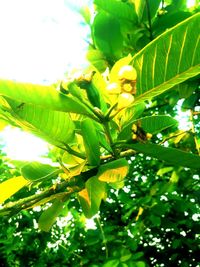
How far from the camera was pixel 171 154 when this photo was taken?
0.72m

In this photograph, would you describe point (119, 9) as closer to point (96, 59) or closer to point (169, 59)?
point (96, 59)

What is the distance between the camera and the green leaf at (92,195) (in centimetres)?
87

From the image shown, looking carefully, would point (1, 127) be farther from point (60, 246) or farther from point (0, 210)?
point (60, 246)

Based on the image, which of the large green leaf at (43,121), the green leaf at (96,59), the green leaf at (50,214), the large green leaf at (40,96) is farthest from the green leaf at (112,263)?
the large green leaf at (40,96)

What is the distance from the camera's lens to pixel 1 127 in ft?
2.88

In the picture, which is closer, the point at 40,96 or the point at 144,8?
the point at 40,96

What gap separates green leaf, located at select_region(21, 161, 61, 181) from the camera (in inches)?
31.7

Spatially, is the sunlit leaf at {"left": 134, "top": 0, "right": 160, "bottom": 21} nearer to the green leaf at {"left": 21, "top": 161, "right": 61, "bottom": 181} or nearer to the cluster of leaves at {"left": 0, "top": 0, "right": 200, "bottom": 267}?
the cluster of leaves at {"left": 0, "top": 0, "right": 200, "bottom": 267}

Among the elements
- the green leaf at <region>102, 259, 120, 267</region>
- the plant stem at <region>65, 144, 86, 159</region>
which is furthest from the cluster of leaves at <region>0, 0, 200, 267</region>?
the green leaf at <region>102, 259, 120, 267</region>

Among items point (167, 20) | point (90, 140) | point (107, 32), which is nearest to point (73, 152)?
point (90, 140)

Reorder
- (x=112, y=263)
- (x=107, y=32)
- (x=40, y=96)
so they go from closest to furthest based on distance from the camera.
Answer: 1. (x=40, y=96)
2. (x=107, y=32)
3. (x=112, y=263)

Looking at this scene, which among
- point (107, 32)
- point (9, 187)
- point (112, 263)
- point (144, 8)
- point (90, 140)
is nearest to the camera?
point (90, 140)

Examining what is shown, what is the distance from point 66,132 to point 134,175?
7.15ft

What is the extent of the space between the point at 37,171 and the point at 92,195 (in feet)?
0.56
